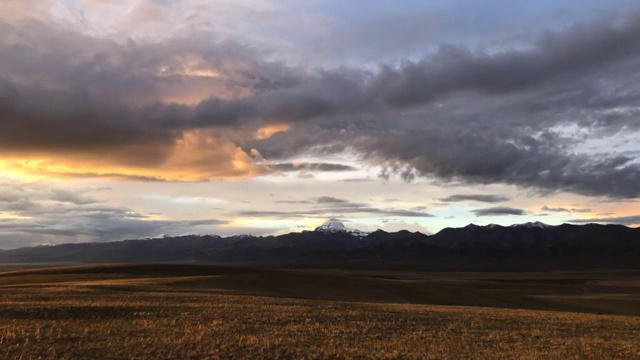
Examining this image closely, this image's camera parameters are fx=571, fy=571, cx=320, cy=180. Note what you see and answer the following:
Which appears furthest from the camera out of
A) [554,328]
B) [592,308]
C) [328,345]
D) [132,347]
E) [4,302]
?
[592,308]

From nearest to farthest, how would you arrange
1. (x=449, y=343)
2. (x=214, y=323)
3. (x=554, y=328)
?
1. (x=449, y=343)
2. (x=214, y=323)
3. (x=554, y=328)

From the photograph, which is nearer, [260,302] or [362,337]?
[362,337]


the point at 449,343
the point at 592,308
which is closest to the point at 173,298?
the point at 449,343

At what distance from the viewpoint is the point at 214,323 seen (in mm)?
26312

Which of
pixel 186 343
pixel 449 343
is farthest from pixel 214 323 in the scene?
pixel 449 343

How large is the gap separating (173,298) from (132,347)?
18.2 meters

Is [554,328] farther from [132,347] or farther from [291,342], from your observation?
[132,347]

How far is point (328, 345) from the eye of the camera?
71.6 feet

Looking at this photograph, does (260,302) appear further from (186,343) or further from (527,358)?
(527,358)

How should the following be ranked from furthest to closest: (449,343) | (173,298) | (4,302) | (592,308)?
(592,308), (173,298), (4,302), (449,343)

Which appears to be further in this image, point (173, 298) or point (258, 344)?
point (173, 298)

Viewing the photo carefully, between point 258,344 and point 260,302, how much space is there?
17.0 metres

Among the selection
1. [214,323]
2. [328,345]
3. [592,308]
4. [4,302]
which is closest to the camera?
[328,345]

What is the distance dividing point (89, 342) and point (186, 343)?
352 cm
